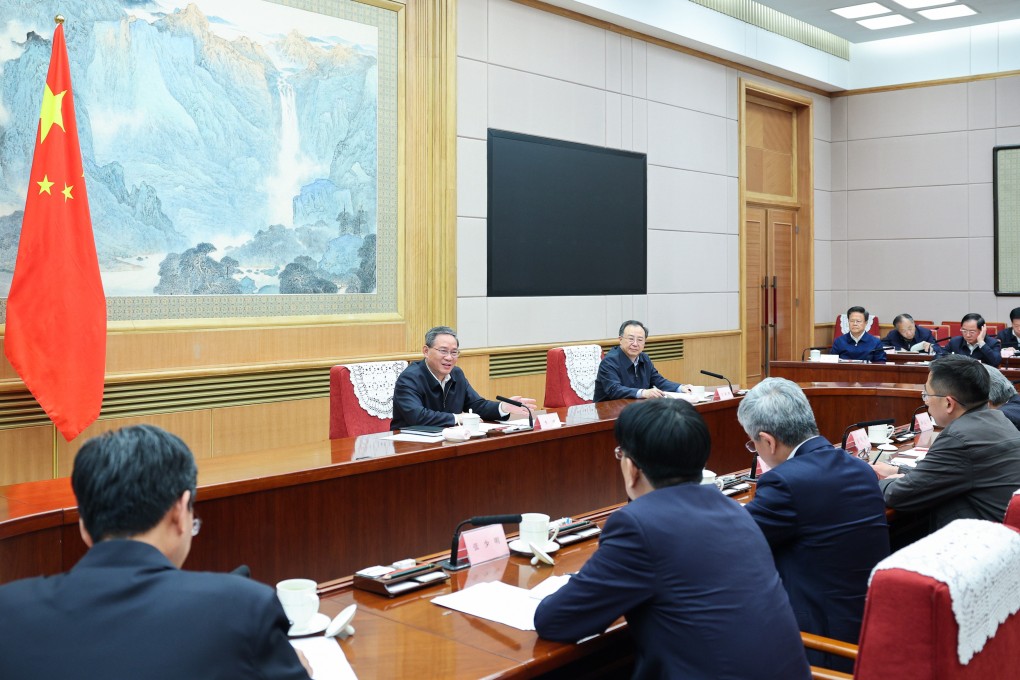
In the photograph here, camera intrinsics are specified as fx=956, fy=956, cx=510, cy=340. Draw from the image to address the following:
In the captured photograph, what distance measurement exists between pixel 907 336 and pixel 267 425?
6313mm

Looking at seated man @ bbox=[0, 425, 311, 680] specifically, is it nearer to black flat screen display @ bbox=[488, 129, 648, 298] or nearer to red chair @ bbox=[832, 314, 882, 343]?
black flat screen display @ bbox=[488, 129, 648, 298]

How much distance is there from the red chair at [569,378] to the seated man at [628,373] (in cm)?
12

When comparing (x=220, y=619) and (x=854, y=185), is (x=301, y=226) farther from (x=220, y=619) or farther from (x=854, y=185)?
(x=854, y=185)

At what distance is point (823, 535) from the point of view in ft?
7.87

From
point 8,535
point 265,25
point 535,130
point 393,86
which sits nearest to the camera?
point 8,535

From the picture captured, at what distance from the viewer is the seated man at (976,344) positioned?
7.88 meters

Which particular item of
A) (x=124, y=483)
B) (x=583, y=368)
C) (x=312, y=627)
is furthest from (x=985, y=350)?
(x=124, y=483)

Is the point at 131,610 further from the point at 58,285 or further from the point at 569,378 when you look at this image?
the point at 569,378

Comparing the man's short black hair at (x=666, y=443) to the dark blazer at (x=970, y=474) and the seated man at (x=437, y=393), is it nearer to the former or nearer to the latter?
the dark blazer at (x=970, y=474)

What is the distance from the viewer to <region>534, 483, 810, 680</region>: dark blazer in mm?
1739

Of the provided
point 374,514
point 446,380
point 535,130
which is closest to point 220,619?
point 374,514

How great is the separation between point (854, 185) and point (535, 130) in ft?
17.4

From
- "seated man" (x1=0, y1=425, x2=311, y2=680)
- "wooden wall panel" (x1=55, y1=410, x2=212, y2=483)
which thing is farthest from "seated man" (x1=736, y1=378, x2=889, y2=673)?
"wooden wall panel" (x1=55, y1=410, x2=212, y2=483)

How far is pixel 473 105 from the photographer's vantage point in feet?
22.8
